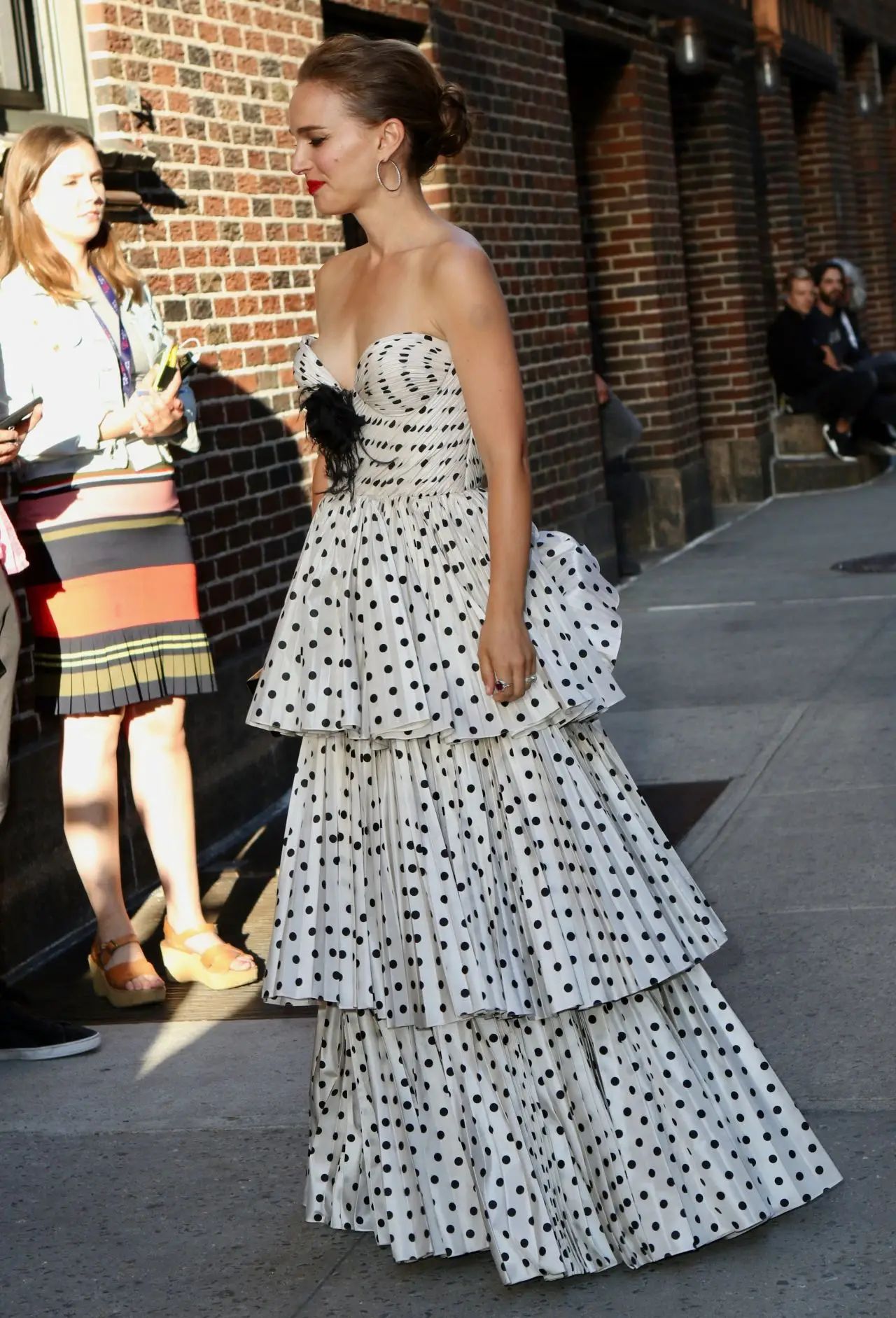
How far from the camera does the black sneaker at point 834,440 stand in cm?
1403

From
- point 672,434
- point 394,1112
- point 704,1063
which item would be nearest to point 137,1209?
point 394,1112

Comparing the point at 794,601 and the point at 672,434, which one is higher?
the point at 672,434

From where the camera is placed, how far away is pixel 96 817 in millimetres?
4797

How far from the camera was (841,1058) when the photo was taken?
3.95 m

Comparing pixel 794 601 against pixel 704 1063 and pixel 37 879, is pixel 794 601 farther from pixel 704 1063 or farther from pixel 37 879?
pixel 704 1063

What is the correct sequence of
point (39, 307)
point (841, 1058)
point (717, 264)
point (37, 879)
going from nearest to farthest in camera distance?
point (841, 1058), point (39, 307), point (37, 879), point (717, 264)

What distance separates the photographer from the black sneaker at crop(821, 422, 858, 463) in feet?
46.0

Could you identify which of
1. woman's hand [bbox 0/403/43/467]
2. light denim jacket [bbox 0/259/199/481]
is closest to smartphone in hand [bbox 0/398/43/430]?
woman's hand [bbox 0/403/43/467]

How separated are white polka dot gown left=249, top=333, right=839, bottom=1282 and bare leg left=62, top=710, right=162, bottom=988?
1.60 metres

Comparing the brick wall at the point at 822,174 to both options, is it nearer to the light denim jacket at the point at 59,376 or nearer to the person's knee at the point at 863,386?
the person's knee at the point at 863,386

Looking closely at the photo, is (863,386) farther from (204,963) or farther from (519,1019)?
(519,1019)

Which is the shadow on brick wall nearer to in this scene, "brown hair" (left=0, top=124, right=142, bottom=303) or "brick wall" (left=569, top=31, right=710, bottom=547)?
"brown hair" (left=0, top=124, right=142, bottom=303)

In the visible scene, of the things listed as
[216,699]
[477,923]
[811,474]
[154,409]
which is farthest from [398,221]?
[811,474]

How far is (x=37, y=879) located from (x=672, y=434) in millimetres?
7400
